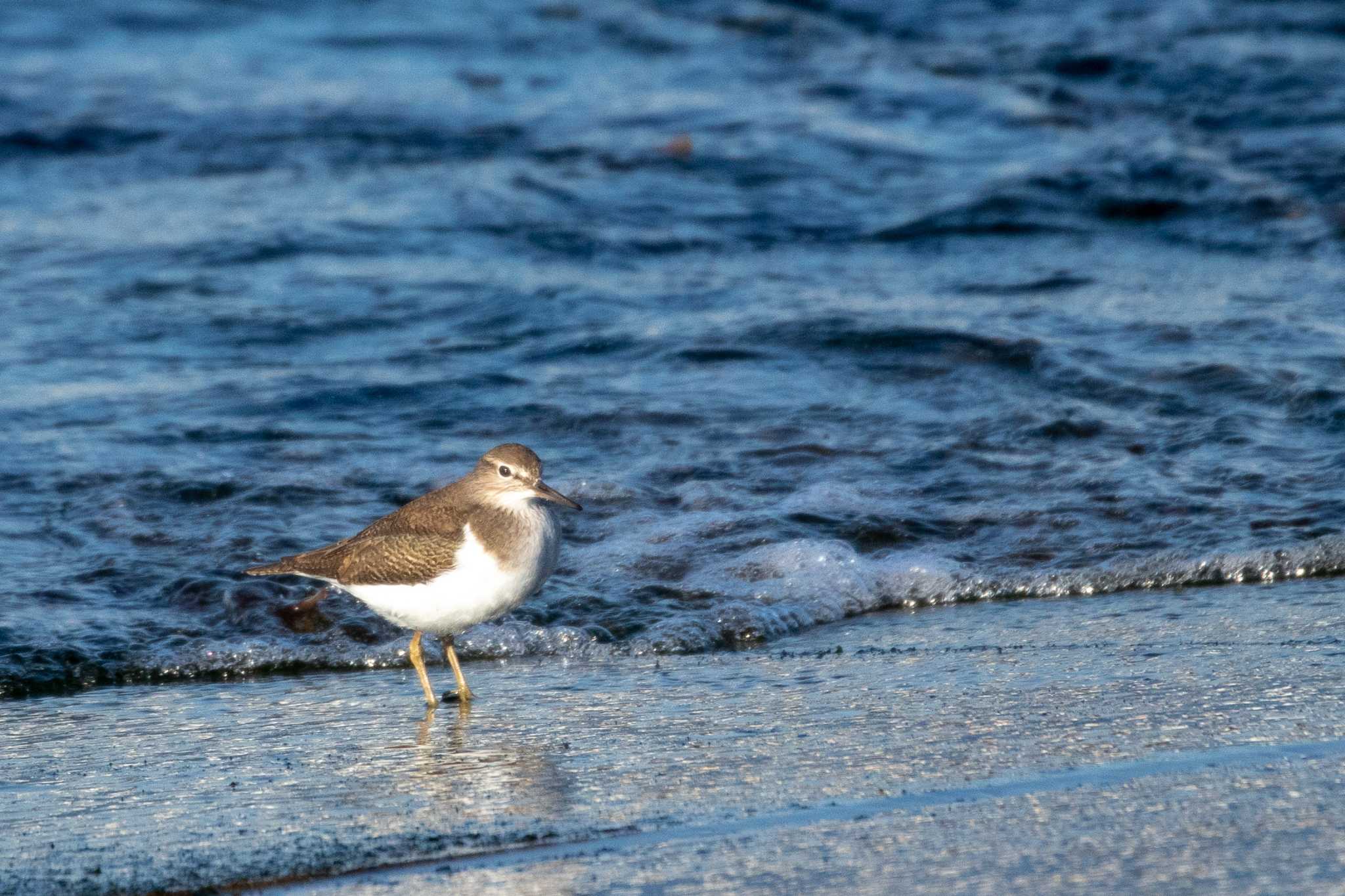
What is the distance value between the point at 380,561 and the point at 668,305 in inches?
211

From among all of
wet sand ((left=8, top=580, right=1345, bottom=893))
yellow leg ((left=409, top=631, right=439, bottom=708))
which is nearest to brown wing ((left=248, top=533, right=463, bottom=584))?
yellow leg ((left=409, top=631, right=439, bottom=708))

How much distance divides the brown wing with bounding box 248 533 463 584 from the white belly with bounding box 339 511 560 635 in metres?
0.03

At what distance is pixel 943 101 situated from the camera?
50.2ft

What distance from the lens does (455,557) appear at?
17.2 ft

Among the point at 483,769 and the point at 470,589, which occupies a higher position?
the point at 470,589

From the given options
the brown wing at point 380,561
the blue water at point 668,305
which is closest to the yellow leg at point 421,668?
the brown wing at point 380,561

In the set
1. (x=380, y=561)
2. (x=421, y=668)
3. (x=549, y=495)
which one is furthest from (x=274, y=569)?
(x=549, y=495)

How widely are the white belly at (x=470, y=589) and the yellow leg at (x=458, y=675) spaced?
14cm

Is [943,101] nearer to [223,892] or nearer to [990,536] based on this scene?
[990,536]

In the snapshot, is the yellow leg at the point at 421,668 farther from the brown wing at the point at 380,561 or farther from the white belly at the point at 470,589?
the brown wing at the point at 380,561

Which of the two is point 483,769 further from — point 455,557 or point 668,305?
point 668,305

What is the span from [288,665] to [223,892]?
94.1 inches

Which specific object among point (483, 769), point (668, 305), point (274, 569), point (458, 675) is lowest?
point (458, 675)

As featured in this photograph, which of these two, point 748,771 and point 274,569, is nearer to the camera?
point 748,771
